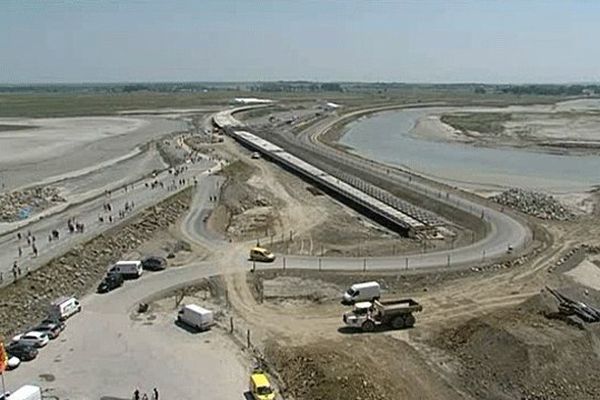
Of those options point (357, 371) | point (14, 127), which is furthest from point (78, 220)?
point (14, 127)

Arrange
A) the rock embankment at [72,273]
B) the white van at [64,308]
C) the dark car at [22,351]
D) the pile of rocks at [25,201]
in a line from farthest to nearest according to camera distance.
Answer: the pile of rocks at [25,201], the rock embankment at [72,273], the white van at [64,308], the dark car at [22,351]

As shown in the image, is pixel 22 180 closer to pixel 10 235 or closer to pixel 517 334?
pixel 10 235

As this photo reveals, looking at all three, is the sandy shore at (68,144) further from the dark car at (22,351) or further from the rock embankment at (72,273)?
the dark car at (22,351)

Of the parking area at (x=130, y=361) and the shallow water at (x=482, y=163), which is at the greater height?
the parking area at (x=130, y=361)

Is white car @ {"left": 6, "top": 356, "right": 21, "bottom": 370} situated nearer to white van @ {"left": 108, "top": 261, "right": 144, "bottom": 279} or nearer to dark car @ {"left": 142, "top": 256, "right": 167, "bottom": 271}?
white van @ {"left": 108, "top": 261, "right": 144, "bottom": 279}

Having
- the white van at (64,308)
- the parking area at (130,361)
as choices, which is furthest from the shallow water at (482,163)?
the white van at (64,308)

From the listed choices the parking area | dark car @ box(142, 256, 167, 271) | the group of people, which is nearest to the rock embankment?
the parking area
